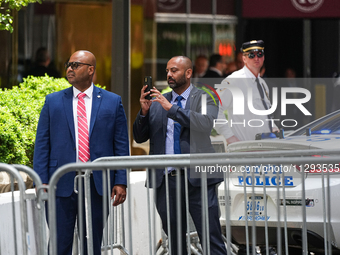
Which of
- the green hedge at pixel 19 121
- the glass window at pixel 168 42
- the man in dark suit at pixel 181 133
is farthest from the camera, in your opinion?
the glass window at pixel 168 42

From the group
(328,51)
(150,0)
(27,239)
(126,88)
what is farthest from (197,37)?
(27,239)

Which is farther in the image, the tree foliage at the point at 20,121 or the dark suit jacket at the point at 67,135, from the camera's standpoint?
the tree foliage at the point at 20,121

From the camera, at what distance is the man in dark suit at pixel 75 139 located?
5125 millimetres

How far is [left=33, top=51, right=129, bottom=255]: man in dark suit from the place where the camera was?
5.12m

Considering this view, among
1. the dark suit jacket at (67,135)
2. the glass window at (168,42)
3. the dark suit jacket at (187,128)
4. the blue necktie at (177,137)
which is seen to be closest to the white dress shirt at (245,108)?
the dark suit jacket at (187,128)

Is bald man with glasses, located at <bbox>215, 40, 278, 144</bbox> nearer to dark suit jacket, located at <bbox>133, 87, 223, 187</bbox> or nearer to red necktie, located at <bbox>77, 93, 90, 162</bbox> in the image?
dark suit jacket, located at <bbox>133, 87, 223, 187</bbox>

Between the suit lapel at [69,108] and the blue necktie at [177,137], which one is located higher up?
the suit lapel at [69,108]

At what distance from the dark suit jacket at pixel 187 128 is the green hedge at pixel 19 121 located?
1655 mm

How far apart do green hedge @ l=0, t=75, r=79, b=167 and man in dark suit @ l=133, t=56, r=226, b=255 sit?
1655mm

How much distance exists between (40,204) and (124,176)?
1.15 metres

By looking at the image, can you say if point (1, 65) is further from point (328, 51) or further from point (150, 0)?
point (328, 51)

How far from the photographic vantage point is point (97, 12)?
12586 mm

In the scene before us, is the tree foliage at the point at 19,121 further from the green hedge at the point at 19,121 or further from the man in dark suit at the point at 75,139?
the man in dark suit at the point at 75,139

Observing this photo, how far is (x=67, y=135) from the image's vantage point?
519 centimetres
